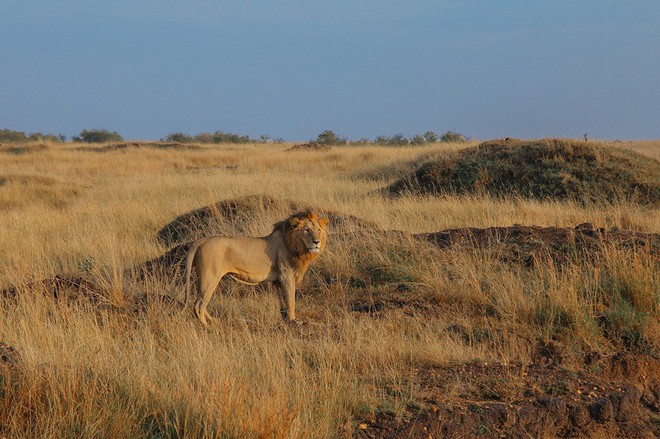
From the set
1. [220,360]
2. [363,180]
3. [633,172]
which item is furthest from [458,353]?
[363,180]

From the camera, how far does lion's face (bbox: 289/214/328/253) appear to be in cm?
712

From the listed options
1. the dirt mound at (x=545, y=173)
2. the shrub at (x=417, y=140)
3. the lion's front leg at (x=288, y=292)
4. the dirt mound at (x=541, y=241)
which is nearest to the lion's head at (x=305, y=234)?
the lion's front leg at (x=288, y=292)

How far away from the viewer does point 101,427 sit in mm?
4160

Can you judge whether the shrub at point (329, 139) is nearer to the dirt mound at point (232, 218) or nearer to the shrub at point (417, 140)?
the shrub at point (417, 140)

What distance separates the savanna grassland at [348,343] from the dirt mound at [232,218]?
95mm

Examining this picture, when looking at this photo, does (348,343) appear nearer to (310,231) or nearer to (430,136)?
(310,231)

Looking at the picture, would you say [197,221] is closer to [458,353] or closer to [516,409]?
[458,353]

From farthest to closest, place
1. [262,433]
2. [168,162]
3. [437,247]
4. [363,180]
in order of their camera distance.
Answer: [168,162], [363,180], [437,247], [262,433]

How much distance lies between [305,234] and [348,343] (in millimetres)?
1461

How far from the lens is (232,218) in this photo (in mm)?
13461

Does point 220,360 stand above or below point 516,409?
above

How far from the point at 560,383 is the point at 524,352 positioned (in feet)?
3.15

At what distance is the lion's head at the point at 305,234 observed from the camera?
714cm

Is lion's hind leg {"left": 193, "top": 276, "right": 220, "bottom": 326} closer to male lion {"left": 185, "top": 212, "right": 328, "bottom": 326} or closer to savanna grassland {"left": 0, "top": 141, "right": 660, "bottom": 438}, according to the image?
male lion {"left": 185, "top": 212, "right": 328, "bottom": 326}
